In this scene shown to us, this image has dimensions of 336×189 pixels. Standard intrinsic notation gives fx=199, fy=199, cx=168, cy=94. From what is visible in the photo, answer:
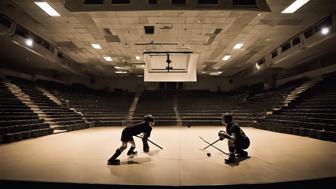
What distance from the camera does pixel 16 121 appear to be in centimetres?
705

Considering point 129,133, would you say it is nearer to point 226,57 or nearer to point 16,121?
point 16,121

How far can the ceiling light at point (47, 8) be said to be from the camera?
644 centimetres

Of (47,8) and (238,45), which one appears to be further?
(238,45)

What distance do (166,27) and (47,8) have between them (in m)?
4.23

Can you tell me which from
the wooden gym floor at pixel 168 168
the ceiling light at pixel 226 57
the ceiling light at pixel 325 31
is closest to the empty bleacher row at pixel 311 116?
the ceiling light at pixel 325 31

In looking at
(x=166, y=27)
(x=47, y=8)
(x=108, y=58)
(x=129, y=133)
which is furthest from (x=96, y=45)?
(x=129, y=133)

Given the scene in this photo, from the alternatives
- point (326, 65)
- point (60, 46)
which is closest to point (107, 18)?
point (60, 46)

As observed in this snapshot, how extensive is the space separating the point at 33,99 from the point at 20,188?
9.32 meters

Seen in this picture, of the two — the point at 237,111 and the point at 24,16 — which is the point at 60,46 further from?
the point at 237,111

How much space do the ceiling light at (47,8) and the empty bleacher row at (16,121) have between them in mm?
3946

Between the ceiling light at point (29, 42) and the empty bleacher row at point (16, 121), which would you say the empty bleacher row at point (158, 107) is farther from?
the ceiling light at point (29, 42)

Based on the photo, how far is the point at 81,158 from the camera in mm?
4109

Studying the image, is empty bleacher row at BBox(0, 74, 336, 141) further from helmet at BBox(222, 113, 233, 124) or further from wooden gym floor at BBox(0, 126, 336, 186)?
helmet at BBox(222, 113, 233, 124)

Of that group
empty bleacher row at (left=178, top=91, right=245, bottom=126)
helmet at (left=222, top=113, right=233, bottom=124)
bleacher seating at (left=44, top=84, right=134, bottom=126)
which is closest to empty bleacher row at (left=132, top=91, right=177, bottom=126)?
empty bleacher row at (left=178, top=91, right=245, bottom=126)
